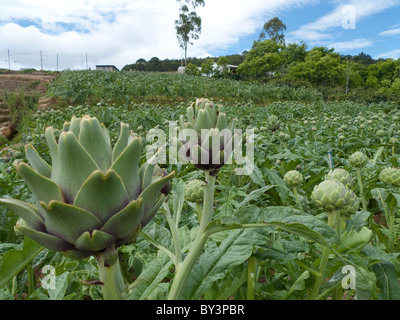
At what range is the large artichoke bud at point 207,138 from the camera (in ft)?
2.21

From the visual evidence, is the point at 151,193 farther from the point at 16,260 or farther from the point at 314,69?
the point at 314,69

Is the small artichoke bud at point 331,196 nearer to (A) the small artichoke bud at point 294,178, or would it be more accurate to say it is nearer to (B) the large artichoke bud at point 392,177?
(A) the small artichoke bud at point 294,178

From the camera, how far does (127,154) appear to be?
0.46m

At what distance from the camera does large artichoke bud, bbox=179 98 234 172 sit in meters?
0.67

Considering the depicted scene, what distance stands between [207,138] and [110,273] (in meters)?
0.36

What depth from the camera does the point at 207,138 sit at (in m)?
0.68

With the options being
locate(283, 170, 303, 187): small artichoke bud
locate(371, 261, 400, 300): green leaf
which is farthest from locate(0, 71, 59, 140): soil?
locate(371, 261, 400, 300): green leaf

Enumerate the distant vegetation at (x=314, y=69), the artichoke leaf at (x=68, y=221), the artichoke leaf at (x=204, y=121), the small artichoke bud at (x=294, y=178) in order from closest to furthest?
the artichoke leaf at (x=68, y=221), the artichoke leaf at (x=204, y=121), the small artichoke bud at (x=294, y=178), the distant vegetation at (x=314, y=69)

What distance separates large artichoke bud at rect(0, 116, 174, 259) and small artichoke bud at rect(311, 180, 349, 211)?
0.57m

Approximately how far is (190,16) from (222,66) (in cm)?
749

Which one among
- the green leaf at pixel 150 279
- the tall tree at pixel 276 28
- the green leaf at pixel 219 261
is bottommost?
the green leaf at pixel 150 279

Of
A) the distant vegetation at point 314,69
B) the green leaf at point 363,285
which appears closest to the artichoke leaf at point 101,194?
the green leaf at point 363,285

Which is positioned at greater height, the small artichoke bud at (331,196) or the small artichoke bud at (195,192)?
the small artichoke bud at (331,196)

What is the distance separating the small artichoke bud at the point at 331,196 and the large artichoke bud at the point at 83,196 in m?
0.57
